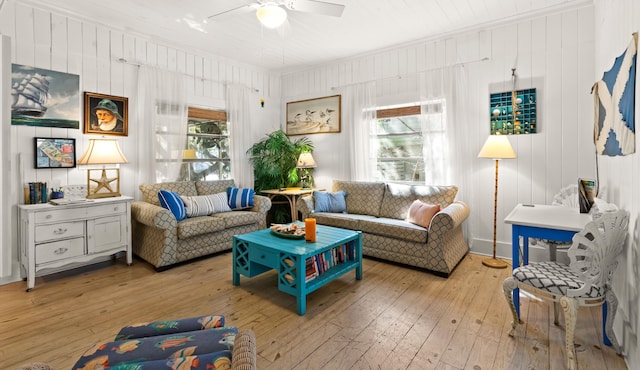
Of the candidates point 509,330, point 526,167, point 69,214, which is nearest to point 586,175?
point 526,167

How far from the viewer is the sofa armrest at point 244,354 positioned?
3.04 ft

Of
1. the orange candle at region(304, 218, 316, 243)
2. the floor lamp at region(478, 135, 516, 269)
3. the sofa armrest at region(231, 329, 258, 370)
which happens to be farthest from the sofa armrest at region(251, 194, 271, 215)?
the sofa armrest at region(231, 329, 258, 370)

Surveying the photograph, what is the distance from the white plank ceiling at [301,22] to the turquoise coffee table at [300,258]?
2.03 meters

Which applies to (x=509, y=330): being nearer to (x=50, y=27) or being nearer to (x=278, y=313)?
(x=278, y=313)

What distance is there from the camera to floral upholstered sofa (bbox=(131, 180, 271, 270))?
338cm

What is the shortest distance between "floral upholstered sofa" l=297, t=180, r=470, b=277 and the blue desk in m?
0.82

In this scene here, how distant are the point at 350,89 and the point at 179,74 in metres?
2.49

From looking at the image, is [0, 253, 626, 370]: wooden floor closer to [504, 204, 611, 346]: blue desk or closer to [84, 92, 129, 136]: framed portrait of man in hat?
[504, 204, 611, 346]: blue desk

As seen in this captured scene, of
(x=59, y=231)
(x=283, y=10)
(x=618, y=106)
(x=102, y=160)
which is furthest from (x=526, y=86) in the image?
(x=59, y=231)

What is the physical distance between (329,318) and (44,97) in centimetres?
360

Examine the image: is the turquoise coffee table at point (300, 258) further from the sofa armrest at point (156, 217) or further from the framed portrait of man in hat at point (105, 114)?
the framed portrait of man in hat at point (105, 114)

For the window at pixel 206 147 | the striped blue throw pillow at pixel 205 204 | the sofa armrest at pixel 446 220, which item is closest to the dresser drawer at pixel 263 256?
the striped blue throw pillow at pixel 205 204

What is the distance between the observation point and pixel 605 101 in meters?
2.44

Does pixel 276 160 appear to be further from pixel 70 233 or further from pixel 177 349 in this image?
pixel 177 349
